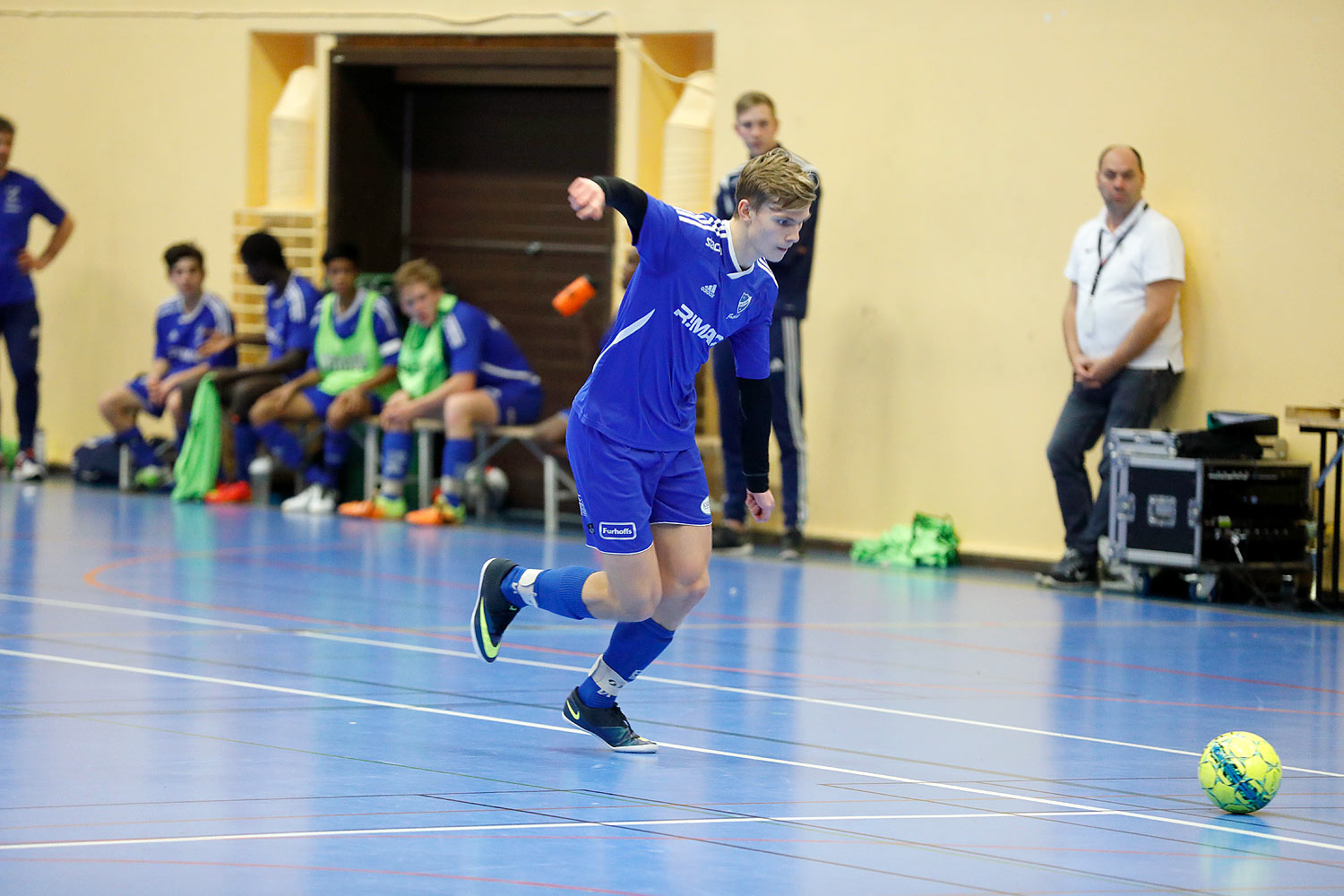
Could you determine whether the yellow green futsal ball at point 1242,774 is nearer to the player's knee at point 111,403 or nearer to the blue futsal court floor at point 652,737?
the blue futsal court floor at point 652,737

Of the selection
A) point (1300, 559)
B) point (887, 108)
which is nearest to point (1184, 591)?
point (1300, 559)

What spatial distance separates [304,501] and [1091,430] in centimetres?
535

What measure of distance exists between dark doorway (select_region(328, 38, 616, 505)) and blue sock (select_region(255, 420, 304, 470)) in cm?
153

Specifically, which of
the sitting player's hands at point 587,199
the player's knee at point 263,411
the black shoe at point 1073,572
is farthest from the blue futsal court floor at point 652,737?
the player's knee at point 263,411

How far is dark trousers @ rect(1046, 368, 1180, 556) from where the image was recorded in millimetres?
9227

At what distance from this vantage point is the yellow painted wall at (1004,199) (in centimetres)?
920

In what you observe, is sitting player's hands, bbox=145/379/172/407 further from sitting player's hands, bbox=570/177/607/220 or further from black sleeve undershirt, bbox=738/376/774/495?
sitting player's hands, bbox=570/177/607/220

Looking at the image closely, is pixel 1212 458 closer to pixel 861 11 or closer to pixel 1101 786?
pixel 861 11

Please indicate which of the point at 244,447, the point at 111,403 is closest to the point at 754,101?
the point at 244,447

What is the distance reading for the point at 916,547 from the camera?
10320 millimetres

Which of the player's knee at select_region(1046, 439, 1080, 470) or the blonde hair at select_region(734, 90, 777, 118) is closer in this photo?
the player's knee at select_region(1046, 439, 1080, 470)

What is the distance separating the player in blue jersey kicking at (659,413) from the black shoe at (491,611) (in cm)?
45

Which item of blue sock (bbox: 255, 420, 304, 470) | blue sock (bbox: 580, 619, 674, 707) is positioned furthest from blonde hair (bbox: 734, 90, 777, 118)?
blue sock (bbox: 580, 619, 674, 707)

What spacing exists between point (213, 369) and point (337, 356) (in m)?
1.13
